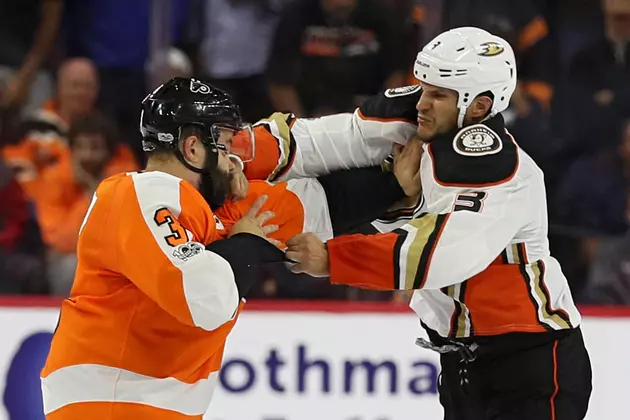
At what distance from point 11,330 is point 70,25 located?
194cm

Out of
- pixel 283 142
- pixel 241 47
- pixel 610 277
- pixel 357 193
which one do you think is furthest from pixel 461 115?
pixel 241 47

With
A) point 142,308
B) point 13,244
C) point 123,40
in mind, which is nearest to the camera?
point 142,308

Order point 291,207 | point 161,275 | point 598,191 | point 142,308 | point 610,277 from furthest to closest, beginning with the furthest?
1. point 598,191
2. point 610,277
3. point 291,207
4. point 142,308
5. point 161,275

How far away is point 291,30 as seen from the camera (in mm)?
5109

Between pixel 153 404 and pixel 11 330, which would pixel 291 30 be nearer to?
pixel 11 330

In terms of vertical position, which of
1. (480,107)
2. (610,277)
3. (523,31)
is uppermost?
(480,107)

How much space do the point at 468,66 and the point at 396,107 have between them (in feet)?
0.90

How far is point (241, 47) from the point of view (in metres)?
5.20

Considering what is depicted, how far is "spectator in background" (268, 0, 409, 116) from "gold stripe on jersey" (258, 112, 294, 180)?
80.5 inches

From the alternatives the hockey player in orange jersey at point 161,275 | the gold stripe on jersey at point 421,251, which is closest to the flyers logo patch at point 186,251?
the hockey player in orange jersey at point 161,275

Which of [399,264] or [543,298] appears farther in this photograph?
Result: [543,298]

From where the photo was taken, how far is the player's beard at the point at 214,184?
255 centimetres

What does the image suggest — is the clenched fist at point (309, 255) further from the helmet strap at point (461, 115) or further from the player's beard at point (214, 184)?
the helmet strap at point (461, 115)

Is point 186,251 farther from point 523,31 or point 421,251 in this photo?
point 523,31
